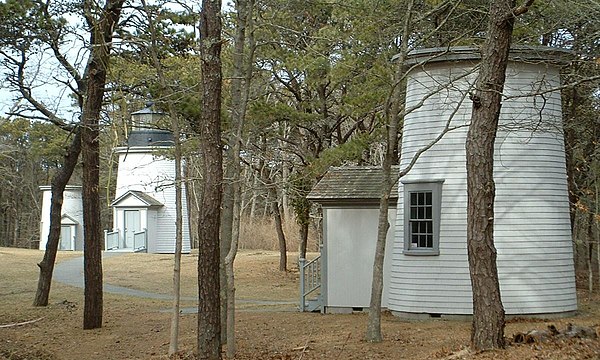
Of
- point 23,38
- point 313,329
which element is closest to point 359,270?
point 313,329

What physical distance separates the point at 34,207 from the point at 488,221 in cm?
5314

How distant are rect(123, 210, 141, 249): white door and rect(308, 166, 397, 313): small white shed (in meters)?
25.0

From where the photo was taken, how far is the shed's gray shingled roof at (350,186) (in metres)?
18.9

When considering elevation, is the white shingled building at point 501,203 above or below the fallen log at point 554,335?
above

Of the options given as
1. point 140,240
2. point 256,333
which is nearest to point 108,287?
point 140,240

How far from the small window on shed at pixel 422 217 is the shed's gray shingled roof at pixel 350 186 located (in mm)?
1132

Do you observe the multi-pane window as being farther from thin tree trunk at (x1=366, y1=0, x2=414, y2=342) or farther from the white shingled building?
thin tree trunk at (x1=366, y1=0, x2=414, y2=342)

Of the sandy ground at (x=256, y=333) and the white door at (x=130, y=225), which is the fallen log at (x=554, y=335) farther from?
the white door at (x=130, y=225)

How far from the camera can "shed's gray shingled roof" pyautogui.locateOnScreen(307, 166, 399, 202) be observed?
18.9 metres

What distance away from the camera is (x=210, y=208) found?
1216 centimetres

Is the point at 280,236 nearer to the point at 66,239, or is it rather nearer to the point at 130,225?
the point at 130,225

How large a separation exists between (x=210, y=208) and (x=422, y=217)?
666 centimetres

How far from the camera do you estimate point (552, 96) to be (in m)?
17.5

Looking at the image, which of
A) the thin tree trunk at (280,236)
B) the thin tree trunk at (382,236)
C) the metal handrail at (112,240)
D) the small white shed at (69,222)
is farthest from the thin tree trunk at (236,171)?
the small white shed at (69,222)
